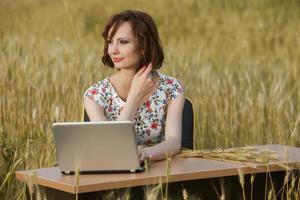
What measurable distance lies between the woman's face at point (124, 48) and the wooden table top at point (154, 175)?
1.64 feet

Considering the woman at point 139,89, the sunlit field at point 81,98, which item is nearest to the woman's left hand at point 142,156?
the woman at point 139,89

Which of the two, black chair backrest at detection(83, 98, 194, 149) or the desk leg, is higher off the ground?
black chair backrest at detection(83, 98, 194, 149)

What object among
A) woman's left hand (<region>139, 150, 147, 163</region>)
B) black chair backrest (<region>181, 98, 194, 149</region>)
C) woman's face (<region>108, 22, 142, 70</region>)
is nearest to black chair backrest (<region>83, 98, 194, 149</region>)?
black chair backrest (<region>181, 98, 194, 149</region>)

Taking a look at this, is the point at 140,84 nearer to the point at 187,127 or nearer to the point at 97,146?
the point at 187,127

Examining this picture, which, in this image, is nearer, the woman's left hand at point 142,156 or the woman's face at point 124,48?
the woman's left hand at point 142,156

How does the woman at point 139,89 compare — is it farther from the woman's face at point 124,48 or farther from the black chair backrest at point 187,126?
the black chair backrest at point 187,126

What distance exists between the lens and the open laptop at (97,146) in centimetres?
320

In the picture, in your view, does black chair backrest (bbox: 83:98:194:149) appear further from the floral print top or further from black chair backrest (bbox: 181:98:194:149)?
the floral print top

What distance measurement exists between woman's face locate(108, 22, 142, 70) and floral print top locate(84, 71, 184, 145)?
184 mm

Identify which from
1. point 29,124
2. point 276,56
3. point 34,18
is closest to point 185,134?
point 29,124

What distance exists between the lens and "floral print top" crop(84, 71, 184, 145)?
161 inches

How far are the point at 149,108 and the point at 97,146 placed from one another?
91cm

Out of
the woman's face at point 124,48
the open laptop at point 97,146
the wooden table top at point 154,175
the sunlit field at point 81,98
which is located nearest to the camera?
the wooden table top at point 154,175

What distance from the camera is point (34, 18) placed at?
41.2 ft
